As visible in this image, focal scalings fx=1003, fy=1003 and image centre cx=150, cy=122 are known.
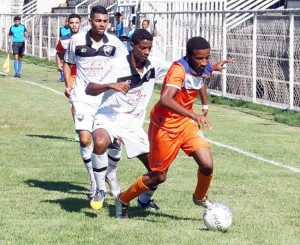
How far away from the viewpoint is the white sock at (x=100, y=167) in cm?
957

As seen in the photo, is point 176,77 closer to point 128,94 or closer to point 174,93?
point 174,93

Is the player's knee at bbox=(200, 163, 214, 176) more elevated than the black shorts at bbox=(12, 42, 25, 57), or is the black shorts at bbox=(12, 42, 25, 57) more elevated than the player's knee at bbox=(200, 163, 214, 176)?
the player's knee at bbox=(200, 163, 214, 176)

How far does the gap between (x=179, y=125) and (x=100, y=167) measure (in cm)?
102

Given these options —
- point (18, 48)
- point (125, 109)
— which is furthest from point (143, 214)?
point (18, 48)

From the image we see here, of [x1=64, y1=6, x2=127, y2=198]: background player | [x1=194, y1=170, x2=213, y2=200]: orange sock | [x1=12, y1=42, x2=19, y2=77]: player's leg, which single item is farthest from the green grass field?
[x1=12, y1=42, x2=19, y2=77]: player's leg

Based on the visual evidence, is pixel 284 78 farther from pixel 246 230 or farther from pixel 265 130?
pixel 246 230

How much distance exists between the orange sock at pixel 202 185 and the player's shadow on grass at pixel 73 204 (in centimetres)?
99

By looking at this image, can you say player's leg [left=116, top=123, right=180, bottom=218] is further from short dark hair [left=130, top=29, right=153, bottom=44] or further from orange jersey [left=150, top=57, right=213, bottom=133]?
short dark hair [left=130, top=29, right=153, bottom=44]

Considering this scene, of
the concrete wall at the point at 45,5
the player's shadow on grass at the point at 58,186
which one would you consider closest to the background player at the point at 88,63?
the player's shadow on grass at the point at 58,186

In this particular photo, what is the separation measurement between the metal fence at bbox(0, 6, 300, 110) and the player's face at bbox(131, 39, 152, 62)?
1159 cm

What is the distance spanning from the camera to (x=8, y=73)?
34.3 meters

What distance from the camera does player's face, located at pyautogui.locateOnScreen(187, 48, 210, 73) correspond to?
29.1 ft

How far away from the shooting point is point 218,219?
8648mm

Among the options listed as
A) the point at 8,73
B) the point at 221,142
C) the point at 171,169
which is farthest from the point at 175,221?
the point at 8,73
